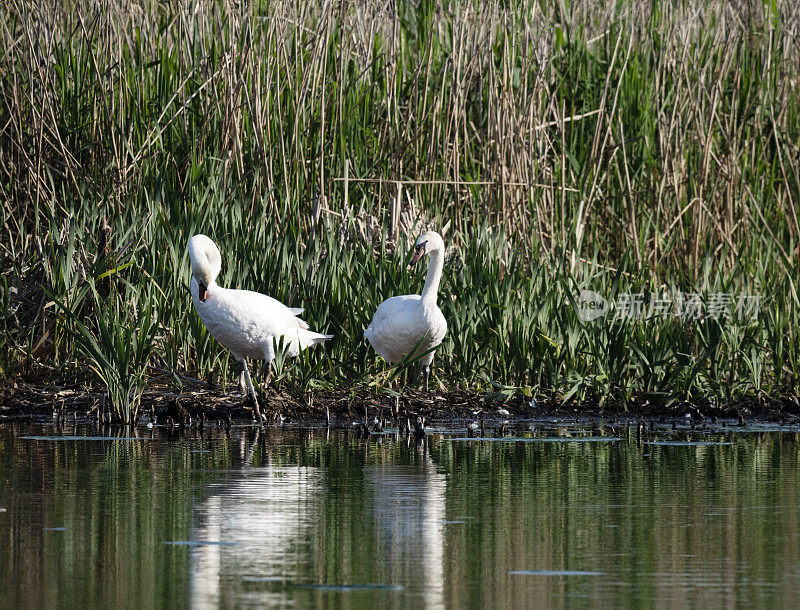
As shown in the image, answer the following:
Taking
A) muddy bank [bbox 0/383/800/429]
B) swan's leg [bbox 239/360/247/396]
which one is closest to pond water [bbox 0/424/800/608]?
muddy bank [bbox 0/383/800/429]

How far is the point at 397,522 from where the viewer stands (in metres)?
4.57

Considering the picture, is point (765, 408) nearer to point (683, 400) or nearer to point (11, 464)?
point (683, 400)

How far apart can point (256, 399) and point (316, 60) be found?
2.98m

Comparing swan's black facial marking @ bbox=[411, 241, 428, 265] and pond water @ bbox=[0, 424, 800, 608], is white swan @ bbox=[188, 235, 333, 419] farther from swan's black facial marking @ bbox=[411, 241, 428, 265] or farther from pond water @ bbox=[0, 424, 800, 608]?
pond water @ bbox=[0, 424, 800, 608]

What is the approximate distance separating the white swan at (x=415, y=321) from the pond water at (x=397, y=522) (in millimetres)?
1118

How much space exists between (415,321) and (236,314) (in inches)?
38.8

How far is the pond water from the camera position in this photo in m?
3.63

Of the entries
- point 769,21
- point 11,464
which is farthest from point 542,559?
point 769,21

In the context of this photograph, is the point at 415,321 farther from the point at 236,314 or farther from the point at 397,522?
the point at 397,522

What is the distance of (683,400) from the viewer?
26.2 ft

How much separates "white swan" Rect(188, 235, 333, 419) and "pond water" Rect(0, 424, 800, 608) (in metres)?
0.98

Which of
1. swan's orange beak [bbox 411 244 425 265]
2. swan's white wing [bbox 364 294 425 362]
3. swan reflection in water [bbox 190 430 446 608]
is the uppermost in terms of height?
→ swan's orange beak [bbox 411 244 425 265]

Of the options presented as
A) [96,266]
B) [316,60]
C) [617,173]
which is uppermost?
[316,60]

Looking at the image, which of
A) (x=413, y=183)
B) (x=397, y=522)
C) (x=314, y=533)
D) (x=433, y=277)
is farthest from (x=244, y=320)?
(x=314, y=533)
